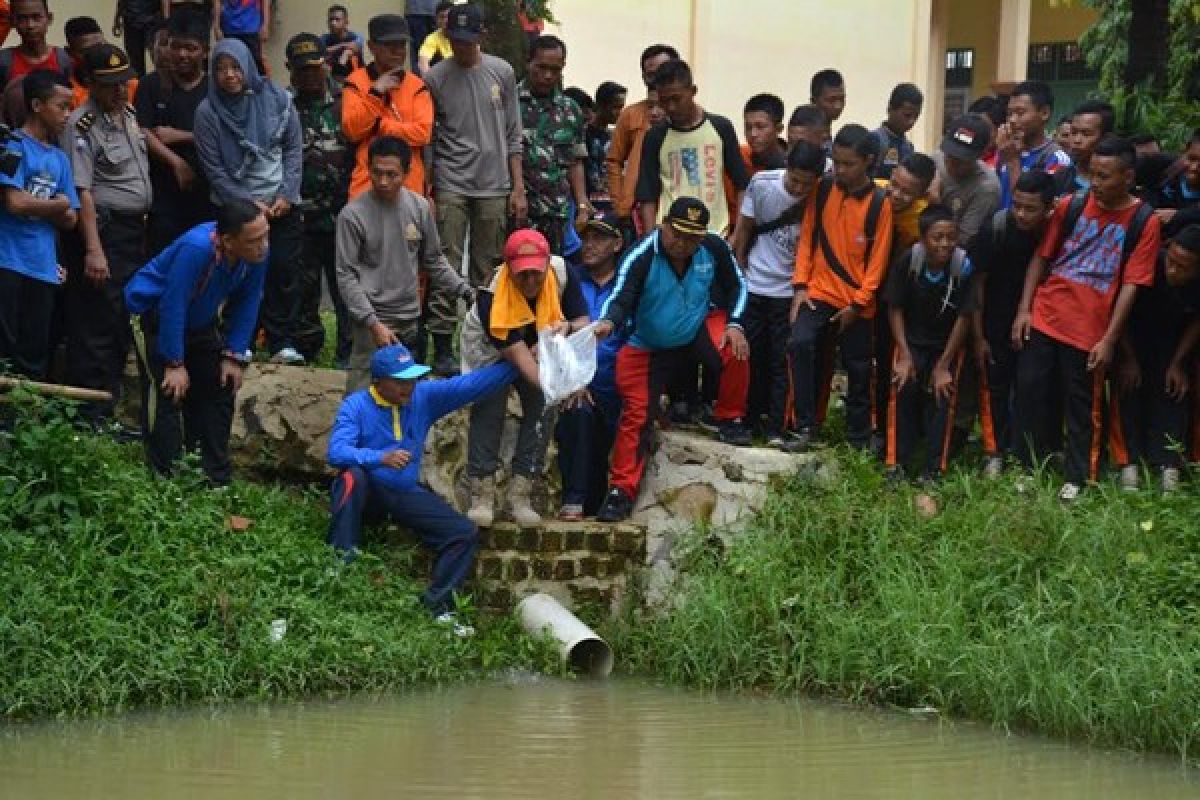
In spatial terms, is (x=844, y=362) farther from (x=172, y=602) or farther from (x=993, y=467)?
(x=172, y=602)

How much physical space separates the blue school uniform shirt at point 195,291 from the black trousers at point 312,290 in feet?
5.31

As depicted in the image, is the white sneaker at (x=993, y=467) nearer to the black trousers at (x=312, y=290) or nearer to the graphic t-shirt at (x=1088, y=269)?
the graphic t-shirt at (x=1088, y=269)

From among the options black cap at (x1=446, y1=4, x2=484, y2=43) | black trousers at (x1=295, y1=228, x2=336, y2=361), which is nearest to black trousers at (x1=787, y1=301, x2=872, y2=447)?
black cap at (x1=446, y1=4, x2=484, y2=43)

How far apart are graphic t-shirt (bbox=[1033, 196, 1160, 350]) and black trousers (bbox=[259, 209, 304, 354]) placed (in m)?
4.39

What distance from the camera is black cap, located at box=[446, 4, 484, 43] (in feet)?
38.7

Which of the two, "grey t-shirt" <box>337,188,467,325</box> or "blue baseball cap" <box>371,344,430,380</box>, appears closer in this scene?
"blue baseball cap" <box>371,344,430,380</box>

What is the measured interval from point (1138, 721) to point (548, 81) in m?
5.81

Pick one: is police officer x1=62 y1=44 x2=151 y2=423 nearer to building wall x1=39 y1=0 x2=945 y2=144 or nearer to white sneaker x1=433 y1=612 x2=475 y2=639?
white sneaker x1=433 y1=612 x2=475 y2=639

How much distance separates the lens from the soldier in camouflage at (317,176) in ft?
39.6

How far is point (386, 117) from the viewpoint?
456 inches

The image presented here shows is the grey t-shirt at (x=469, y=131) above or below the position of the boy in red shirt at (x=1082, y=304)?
above

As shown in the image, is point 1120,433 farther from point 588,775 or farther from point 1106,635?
point 588,775

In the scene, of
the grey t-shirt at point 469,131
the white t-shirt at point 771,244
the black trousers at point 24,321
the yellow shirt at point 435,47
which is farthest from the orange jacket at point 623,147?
the black trousers at point 24,321

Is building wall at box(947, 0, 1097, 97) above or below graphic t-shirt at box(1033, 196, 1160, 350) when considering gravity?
above
